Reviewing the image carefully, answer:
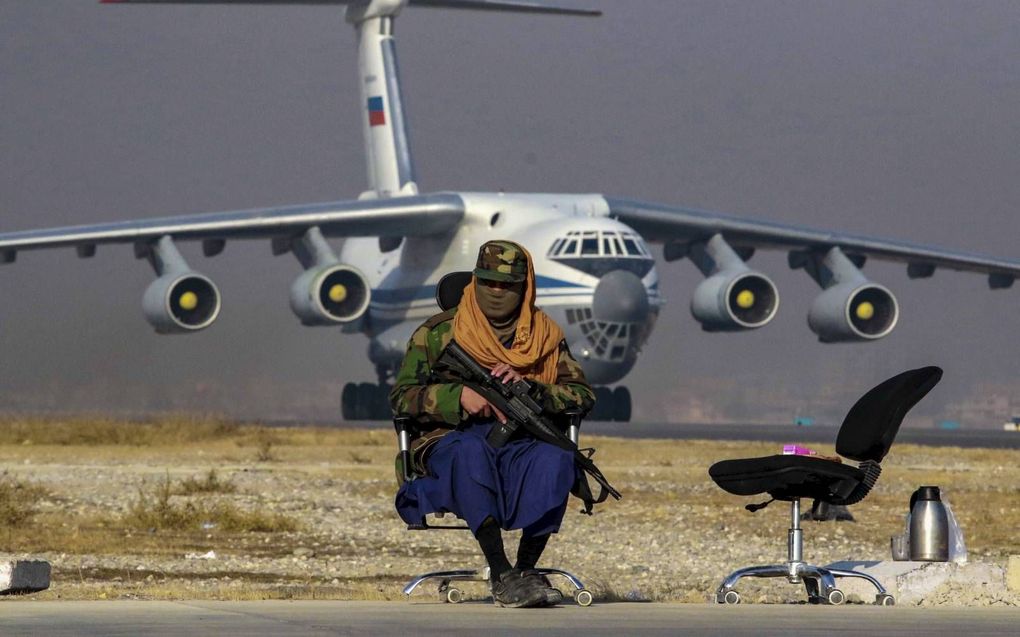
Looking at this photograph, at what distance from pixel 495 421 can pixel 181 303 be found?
2451 cm

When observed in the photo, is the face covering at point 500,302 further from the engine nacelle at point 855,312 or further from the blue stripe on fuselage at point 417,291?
the engine nacelle at point 855,312

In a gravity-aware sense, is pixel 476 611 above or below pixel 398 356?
below

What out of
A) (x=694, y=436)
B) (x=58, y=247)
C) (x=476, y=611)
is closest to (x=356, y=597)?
(x=476, y=611)

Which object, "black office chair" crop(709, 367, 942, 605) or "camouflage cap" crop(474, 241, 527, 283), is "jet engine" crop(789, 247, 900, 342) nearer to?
"black office chair" crop(709, 367, 942, 605)

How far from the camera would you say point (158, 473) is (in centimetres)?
1823

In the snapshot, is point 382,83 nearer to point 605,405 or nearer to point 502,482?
point 605,405

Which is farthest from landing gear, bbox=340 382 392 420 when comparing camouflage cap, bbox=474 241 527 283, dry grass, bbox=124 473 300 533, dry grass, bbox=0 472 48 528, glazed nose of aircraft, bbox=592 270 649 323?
camouflage cap, bbox=474 241 527 283

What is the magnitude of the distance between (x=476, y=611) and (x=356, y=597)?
2.95 ft

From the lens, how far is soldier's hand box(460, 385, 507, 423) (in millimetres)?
5957

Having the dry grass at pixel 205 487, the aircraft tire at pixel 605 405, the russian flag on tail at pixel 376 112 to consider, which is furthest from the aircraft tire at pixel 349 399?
the dry grass at pixel 205 487

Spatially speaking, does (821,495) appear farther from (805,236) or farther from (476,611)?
(805,236)

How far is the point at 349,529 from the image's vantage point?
11898 mm

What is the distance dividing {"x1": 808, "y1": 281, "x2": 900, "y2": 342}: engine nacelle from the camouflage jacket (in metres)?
26.7

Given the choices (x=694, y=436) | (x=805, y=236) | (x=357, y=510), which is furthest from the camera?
(x=805, y=236)
